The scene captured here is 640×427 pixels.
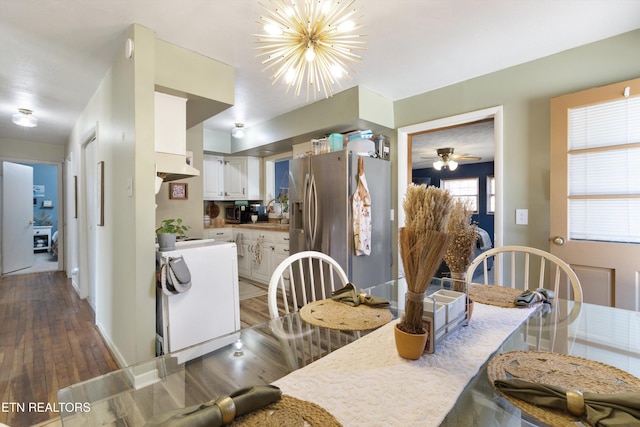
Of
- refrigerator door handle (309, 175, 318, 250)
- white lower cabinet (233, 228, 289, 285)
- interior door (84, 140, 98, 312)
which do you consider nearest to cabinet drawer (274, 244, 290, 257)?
white lower cabinet (233, 228, 289, 285)

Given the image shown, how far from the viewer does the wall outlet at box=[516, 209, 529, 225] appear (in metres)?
2.41

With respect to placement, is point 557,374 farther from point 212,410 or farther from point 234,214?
point 234,214

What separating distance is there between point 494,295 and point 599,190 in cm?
138

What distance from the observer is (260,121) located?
160 inches

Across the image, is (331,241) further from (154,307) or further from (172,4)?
(172,4)

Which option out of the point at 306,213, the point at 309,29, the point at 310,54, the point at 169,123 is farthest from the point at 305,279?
the point at 309,29

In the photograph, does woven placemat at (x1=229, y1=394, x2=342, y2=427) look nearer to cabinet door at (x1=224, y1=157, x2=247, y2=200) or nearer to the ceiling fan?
cabinet door at (x1=224, y1=157, x2=247, y2=200)

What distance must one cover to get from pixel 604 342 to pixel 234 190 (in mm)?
4735

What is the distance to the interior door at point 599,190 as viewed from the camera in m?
1.89

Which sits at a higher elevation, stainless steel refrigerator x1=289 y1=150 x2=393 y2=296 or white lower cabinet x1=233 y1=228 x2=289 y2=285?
stainless steel refrigerator x1=289 y1=150 x2=393 y2=296

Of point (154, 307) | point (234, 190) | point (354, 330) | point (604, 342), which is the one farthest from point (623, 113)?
point (234, 190)

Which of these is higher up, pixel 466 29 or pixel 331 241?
pixel 466 29

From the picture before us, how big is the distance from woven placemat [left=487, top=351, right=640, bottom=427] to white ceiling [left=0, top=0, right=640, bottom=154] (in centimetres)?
189

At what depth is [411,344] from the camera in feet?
2.64
